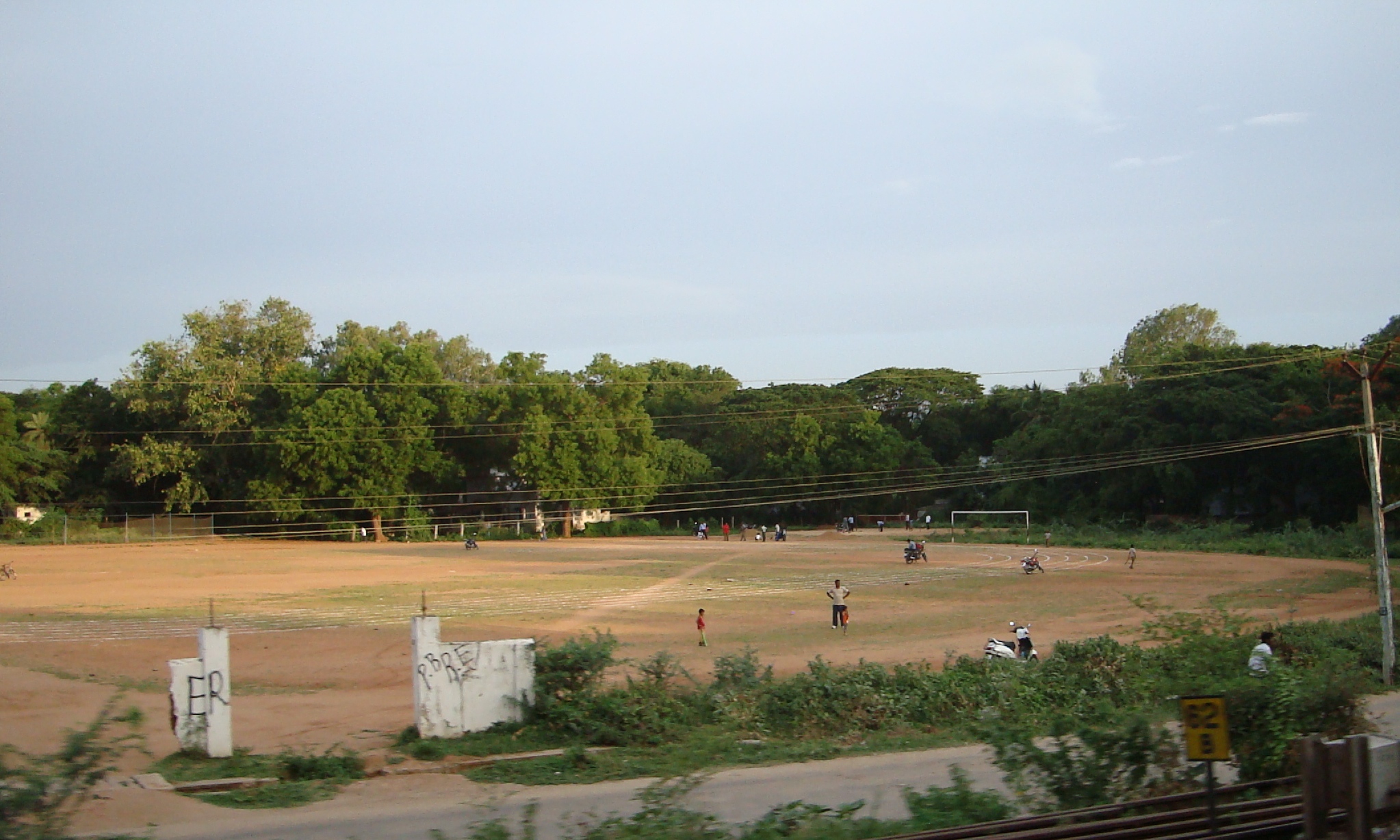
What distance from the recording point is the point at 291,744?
650 inches

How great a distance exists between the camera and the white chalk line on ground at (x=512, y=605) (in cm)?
3200

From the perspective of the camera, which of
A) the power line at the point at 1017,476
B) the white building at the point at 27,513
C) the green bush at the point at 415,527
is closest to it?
the power line at the point at 1017,476

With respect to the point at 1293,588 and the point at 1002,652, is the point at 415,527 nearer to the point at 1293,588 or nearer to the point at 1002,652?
the point at 1293,588

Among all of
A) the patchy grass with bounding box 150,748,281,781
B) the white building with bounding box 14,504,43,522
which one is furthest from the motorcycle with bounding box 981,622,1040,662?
the white building with bounding box 14,504,43,522

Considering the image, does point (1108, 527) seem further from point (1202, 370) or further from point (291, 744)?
point (291, 744)

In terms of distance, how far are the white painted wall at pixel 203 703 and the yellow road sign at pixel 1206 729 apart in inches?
487

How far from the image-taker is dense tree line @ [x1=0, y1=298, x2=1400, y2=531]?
236 feet

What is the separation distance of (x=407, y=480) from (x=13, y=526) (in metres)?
26.4

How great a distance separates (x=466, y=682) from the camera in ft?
52.0

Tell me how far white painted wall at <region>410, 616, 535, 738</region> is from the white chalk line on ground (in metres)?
18.2

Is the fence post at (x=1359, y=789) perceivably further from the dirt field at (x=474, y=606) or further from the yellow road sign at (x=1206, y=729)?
the dirt field at (x=474, y=606)

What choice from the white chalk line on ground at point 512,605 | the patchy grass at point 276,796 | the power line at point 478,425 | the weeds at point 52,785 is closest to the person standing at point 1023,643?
the patchy grass at point 276,796

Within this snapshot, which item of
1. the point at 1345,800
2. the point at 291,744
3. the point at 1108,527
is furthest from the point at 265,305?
the point at 1345,800

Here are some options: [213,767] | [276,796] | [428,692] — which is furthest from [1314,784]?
[213,767]
